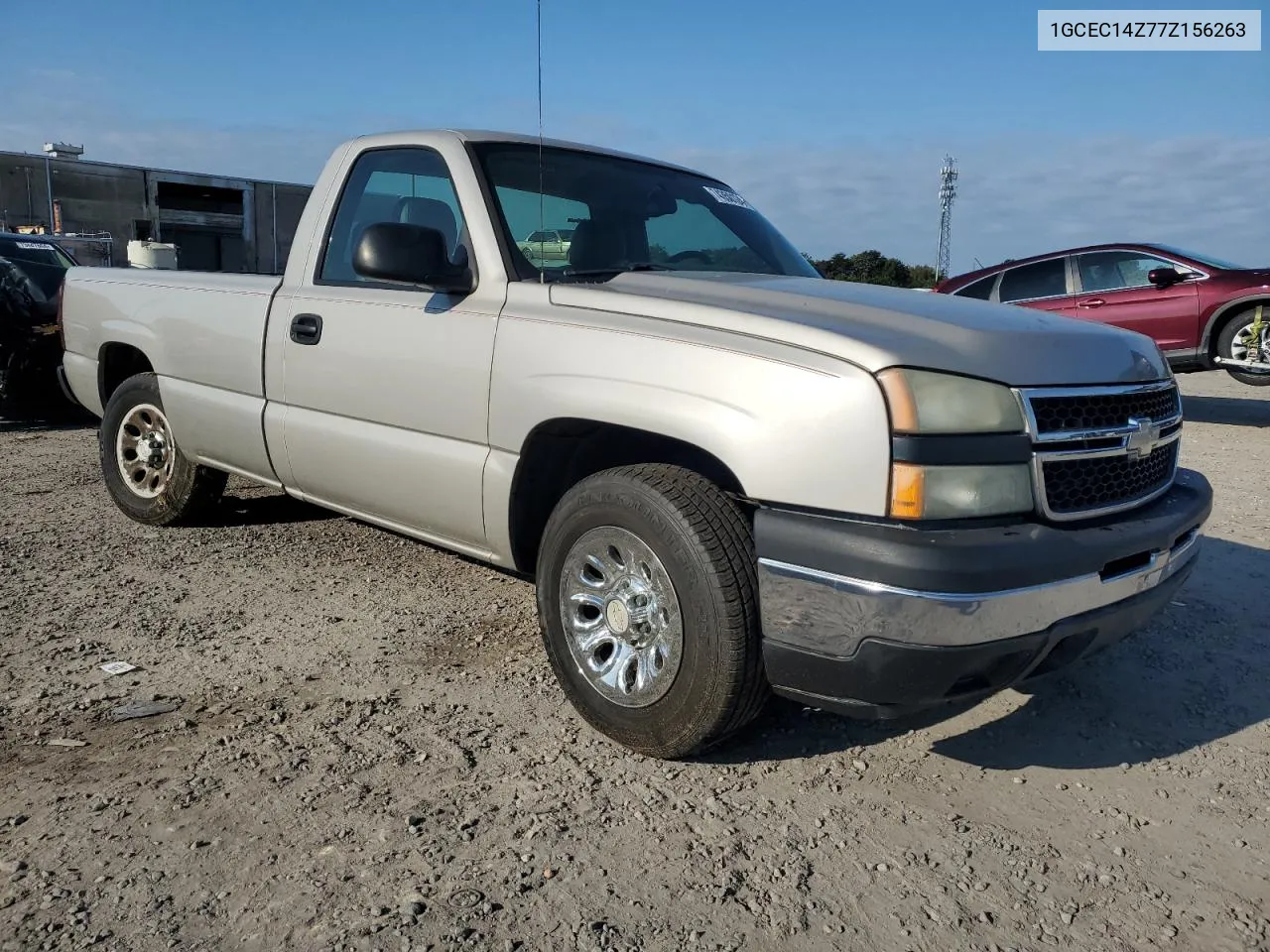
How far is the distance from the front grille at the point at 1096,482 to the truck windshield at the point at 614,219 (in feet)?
5.34

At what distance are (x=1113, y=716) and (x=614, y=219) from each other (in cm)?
246

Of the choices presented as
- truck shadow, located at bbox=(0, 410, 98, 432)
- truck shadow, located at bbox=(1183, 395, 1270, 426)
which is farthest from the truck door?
truck shadow, located at bbox=(1183, 395, 1270, 426)

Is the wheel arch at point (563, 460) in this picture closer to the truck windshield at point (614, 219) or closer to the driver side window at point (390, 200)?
the truck windshield at point (614, 219)

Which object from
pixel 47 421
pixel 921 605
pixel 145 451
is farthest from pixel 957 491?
pixel 47 421

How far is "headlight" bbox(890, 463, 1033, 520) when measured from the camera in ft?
7.89

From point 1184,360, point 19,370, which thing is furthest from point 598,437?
point 1184,360

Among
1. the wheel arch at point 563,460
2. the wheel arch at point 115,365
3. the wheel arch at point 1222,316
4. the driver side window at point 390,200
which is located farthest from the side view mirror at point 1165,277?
the wheel arch at point 115,365

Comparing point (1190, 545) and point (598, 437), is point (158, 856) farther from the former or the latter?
point (1190, 545)

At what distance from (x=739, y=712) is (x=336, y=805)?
42.5 inches

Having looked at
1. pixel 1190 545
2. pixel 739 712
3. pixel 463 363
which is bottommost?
pixel 739 712

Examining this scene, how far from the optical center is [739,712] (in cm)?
274

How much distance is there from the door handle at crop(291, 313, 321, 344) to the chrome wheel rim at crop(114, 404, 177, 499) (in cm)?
147

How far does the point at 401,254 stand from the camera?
3270 millimetres

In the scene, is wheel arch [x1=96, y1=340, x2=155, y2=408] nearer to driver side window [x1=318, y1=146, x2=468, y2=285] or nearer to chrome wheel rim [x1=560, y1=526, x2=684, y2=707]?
→ driver side window [x1=318, y1=146, x2=468, y2=285]
